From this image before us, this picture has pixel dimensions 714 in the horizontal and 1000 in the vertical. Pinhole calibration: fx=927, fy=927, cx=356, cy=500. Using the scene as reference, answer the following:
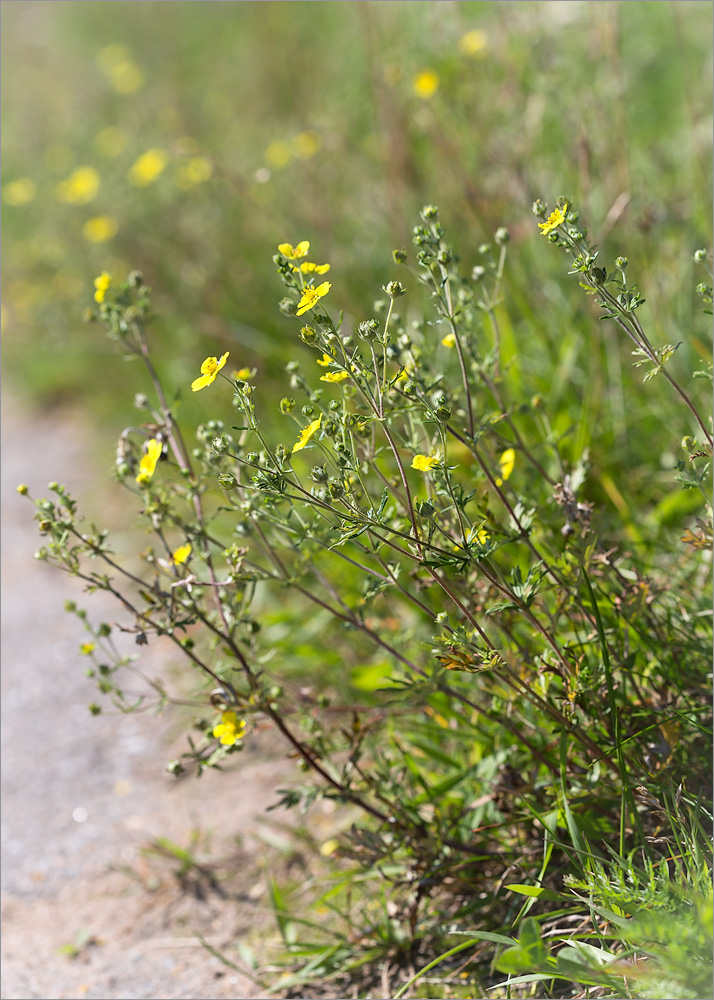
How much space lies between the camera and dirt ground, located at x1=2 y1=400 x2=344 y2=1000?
6.69ft

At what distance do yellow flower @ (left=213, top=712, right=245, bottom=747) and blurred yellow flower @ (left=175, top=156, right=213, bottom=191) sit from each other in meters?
2.15

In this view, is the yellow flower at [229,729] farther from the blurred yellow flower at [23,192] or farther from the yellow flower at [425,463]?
the blurred yellow flower at [23,192]

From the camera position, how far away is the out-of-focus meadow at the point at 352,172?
311 cm

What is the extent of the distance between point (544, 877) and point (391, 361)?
1067mm

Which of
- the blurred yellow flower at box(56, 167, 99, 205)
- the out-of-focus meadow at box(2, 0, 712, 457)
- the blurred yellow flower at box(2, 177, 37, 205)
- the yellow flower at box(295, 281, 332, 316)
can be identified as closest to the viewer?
the yellow flower at box(295, 281, 332, 316)

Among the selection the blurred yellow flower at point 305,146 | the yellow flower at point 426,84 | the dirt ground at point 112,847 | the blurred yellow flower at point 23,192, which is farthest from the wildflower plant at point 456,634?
the blurred yellow flower at point 23,192

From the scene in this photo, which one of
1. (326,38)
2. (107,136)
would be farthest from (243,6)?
(107,136)

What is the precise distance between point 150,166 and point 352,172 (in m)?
0.92

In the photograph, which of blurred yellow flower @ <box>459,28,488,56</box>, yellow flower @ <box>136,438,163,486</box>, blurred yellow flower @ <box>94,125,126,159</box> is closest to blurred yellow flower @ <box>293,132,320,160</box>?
blurred yellow flower @ <box>459,28,488,56</box>

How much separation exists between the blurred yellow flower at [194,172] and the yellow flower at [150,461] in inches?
72.8

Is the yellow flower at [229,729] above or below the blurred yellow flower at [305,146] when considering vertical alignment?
below

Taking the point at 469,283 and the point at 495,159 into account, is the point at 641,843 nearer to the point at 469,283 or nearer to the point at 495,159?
the point at 469,283

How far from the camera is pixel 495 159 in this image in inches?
124

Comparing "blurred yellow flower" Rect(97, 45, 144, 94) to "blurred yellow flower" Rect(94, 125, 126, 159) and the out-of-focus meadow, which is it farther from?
"blurred yellow flower" Rect(94, 125, 126, 159)
